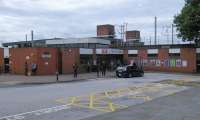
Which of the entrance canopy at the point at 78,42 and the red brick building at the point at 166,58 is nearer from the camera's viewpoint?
the red brick building at the point at 166,58

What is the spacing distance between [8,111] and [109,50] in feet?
149

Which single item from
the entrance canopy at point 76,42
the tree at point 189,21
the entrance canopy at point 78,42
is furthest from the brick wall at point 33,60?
the entrance canopy at point 78,42

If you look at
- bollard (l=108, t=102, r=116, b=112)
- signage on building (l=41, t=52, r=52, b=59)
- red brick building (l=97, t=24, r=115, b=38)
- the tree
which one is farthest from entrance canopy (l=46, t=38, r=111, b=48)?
bollard (l=108, t=102, r=116, b=112)

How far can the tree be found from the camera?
5525 centimetres

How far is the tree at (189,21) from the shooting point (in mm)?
55250

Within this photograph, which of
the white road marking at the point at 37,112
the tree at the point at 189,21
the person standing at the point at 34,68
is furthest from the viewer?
the tree at the point at 189,21

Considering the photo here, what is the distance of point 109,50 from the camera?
197 feet

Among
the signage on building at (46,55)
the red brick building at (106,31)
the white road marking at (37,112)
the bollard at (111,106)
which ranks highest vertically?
the red brick building at (106,31)

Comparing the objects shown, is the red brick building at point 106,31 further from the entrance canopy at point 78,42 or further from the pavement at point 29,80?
the pavement at point 29,80

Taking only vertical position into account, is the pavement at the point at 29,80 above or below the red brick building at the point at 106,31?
below

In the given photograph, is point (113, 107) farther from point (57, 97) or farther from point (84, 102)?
point (57, 97)

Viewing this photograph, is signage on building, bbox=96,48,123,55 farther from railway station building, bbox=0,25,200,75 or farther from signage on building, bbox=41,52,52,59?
signage on building, bbox=41,52,52,59

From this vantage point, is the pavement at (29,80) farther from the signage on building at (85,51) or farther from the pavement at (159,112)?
the pavement at (159,112)

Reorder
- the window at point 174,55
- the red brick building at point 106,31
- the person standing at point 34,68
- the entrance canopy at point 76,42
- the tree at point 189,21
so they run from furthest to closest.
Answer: the red brick building at point 106,31 < the entrance canopy at point 76,42 < the window at point 174,55 < the tree at point 189,21 < the person standing at point 34,68
